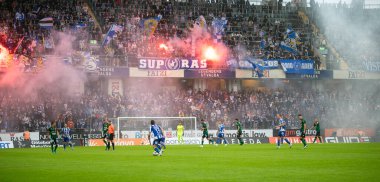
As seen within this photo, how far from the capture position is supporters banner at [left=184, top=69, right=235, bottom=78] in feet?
169

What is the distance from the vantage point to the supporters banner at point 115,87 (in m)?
51.8

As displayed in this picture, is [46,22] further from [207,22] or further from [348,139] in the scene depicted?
[348,139]

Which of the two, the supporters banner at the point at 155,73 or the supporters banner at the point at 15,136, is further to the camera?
the supporters banner at the point at 155,73

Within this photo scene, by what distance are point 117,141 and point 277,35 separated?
20146 mm

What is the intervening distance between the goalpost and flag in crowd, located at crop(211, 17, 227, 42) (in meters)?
9.32

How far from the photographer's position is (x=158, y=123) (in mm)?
46906

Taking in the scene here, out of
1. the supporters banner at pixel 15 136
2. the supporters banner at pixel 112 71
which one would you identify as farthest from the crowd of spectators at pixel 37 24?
the supporters banner at pixel 15 136

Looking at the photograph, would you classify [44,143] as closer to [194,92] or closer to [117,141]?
[117,141]

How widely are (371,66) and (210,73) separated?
16.1 meters

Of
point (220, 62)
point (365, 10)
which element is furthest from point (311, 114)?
point (365, 10)

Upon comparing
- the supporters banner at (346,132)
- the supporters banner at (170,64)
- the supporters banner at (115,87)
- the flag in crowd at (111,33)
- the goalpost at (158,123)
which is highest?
the flag in crowd at (111,33)

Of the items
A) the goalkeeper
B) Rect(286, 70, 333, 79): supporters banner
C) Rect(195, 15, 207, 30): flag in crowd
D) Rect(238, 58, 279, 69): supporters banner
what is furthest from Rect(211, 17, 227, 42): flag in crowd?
the goalkeeper

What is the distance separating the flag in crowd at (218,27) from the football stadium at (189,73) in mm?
101

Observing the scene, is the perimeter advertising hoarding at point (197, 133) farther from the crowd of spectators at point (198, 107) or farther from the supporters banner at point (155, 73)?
the supporters banner at point (155, 73)
